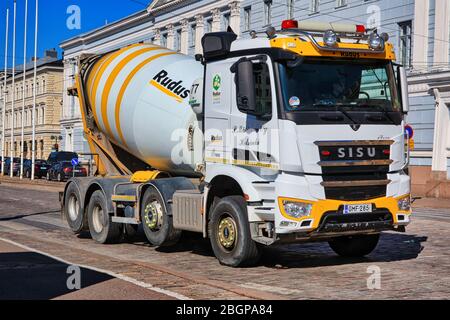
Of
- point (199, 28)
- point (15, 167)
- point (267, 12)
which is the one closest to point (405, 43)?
point (267, 12)

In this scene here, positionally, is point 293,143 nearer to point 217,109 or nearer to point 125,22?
point 217,109

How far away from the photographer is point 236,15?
4684 centimetres

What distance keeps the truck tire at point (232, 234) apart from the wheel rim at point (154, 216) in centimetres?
158

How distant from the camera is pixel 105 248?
13.1 m

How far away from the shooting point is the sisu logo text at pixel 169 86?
39.3 ft

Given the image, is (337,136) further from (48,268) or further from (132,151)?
(132,151)

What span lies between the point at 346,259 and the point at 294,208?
2.38 m

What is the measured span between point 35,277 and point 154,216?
3374mm

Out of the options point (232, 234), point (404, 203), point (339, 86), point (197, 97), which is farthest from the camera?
point (197, 97)

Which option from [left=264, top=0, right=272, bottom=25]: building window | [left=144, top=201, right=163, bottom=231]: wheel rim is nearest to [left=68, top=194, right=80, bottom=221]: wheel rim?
[left=144, top=201, right=163, bottom=231]: wheel rim

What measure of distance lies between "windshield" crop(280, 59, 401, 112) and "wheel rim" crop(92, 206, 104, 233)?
5807 millimetres

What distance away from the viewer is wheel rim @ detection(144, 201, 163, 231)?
12.0 meters

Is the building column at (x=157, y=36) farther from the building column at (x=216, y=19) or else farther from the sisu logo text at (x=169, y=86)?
the sisu logo text at (x=169, y=86)

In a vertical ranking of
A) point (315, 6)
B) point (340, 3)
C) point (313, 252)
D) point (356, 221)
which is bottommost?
point (313, 252)
